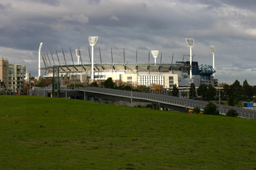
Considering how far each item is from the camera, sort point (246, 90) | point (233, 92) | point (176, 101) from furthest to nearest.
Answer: point (246, 90) → point (233, 92) → point (176, 101)

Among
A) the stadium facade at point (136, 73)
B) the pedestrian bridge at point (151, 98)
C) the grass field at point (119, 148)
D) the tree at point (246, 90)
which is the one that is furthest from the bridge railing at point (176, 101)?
the stadium facade at point (136, 73)

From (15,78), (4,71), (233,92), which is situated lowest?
(233,92)

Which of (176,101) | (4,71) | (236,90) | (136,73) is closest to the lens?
(176,101)

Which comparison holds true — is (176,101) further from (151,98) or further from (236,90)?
(236,90)

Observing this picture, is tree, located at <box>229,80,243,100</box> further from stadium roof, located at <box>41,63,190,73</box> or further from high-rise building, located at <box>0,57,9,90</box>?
high-rise building, located at <box>0,57,9,90</box>

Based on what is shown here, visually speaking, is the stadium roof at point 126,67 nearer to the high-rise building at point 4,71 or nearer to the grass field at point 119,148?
the high-rise building at point 4,71

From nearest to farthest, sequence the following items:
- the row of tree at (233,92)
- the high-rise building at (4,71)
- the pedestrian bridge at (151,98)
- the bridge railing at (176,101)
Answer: the bridge railing at (176,101) → the pedestrian bridge at (151,98) → the row of tree at (233,92) → the high-rise building at (4,71)

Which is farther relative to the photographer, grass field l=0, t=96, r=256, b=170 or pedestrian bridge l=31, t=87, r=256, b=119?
pedestrian bridge l=31, t=87, r=256, b=119

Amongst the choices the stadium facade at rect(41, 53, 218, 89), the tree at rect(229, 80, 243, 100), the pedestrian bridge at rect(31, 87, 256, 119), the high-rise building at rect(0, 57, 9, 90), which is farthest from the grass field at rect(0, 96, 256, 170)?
the stadium facade at rect(41, 53, 218, 89)

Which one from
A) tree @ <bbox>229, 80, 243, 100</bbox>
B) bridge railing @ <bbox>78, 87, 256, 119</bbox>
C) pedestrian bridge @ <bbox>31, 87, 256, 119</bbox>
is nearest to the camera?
bridge railing @ <bbox>78, 87, 256, 119</bbox>

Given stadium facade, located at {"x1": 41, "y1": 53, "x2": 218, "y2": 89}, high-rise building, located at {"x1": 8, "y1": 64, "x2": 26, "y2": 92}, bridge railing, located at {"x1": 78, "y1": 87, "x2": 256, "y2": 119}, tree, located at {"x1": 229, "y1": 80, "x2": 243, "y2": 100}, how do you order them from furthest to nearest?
stadium facade, located at {"x1": 41, "y1": 53, "x2": 218, "y2": 89} < high-rise building, located at {"x1": 8, "y1": 64, "x2": 26, "y2": 92} < tree, located at {"x1": 229, "y1": 80, "x2": 243, "y2": 100} < bridge railing, located at {"x1": 78, "y1": 87, "x2": 256, "y2": 119}

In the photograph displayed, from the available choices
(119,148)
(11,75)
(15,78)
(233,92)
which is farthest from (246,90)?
(11,75)

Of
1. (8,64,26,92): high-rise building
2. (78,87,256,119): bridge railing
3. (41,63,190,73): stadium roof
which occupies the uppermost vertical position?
(41,63,190,73): stadium roof

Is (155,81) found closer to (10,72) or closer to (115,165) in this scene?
(10,72)
